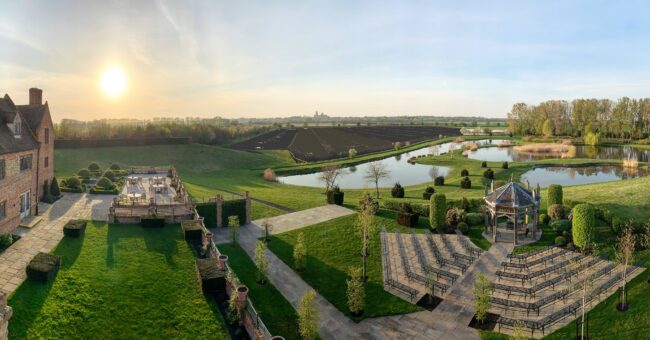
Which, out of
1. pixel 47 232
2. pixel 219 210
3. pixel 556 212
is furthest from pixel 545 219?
pixel 47 232

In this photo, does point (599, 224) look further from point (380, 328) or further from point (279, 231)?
point (279, 231)

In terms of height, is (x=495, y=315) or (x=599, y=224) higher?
(x=599, y=224)

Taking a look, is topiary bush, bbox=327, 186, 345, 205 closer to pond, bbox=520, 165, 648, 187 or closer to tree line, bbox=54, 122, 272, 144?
pond, bbox=520, 165, 648, 187

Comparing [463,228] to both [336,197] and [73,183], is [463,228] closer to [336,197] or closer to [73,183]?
[336,197]

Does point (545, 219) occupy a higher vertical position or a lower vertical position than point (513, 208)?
lower

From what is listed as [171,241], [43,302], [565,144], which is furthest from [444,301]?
[565,144]
